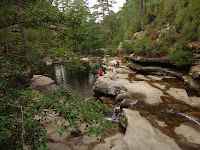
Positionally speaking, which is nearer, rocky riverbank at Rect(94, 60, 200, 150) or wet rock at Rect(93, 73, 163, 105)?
rocky riverbank at Rect(94, 60, 200, 150)

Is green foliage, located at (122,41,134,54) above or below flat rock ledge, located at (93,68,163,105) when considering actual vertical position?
above

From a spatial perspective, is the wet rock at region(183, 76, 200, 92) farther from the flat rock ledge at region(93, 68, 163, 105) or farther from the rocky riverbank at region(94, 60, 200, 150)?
the flat rock ledge at region(93, 68, 163, 105)

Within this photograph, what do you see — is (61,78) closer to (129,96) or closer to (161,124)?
(129,96)

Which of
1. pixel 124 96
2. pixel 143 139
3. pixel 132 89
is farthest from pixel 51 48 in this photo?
pixel 132 89

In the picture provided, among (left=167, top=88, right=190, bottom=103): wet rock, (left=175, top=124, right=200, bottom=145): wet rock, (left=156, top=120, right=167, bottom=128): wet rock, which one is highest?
(left=167, top=88, right=190, bottom=103): wet rock

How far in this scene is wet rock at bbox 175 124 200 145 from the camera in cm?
393

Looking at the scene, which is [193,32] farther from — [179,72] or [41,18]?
[41,18]

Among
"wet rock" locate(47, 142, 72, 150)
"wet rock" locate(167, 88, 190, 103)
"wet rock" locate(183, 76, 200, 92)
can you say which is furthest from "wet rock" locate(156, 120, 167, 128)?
"wet rock" locate(183, 76, 200, 92)

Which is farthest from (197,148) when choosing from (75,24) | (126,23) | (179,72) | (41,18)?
(126,23)

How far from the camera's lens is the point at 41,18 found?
3201 mm

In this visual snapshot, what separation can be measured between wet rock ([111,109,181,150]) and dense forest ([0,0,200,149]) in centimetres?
88

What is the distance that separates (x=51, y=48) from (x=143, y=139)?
14.2ft

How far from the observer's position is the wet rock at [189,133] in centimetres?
393

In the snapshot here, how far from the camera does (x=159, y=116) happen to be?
5426 mm
